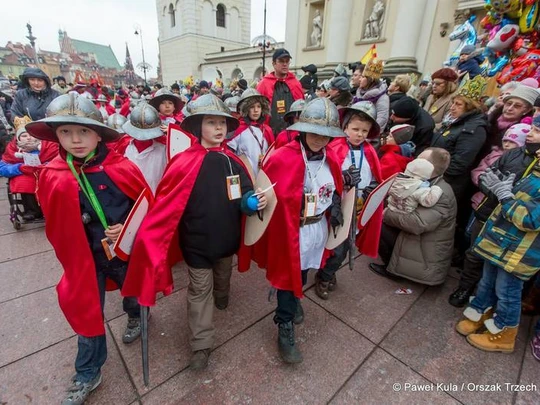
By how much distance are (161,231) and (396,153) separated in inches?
112

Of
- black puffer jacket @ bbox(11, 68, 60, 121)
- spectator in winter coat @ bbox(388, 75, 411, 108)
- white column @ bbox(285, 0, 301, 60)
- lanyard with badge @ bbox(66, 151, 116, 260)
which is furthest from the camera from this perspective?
white column @ bbox(285, 0, 301, 60)

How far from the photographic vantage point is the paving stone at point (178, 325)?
7.18ft

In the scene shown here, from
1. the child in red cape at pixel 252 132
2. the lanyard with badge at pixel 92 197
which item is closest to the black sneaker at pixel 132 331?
the lanyard with badge at pixel 92 197

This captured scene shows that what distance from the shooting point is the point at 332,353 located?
7.73 feet

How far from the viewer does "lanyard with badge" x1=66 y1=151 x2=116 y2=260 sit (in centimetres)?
170

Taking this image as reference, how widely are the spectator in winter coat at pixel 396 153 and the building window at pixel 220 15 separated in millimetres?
42554

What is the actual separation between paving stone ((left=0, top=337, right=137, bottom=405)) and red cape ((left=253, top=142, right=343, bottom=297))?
137 cm

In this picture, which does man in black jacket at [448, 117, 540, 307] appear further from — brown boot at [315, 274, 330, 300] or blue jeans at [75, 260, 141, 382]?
blue jeans at [75, 260, 141, 382]

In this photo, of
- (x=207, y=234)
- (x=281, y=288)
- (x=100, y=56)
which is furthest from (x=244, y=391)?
(x=100, y=56)

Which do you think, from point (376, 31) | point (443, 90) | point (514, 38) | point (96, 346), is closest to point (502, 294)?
point (443, 90)

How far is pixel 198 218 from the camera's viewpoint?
2033 mm

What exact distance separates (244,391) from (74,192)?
1797 millimetres

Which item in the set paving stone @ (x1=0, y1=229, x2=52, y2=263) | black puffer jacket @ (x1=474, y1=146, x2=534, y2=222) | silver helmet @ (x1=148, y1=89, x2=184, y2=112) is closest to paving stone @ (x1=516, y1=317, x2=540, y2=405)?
black puffer jacket @ (x1=474, y1=146, x2=534, y2=222)

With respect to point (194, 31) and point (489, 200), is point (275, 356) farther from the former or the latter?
point (194, 31)
